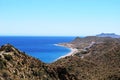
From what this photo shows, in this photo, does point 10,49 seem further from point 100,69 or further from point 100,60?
point 100,60

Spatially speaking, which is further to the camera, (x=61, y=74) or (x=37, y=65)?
(x=61, y=74)

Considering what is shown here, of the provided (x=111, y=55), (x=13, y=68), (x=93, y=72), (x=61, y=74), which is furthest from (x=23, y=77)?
(x=111, y=55)

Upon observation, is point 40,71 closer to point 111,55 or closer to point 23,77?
point 23,77

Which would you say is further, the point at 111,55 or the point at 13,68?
the point at 111,55

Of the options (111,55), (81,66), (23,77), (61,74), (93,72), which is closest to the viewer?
(23,77)

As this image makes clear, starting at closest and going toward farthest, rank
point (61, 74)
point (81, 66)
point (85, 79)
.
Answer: point (61, 74), point (85, 79), point (81, 66)

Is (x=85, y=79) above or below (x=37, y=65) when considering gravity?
below

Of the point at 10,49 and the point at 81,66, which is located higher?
the point at 10,49

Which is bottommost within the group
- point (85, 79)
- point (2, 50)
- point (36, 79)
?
point (85, 79)

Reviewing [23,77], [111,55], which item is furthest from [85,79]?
[111,55]
